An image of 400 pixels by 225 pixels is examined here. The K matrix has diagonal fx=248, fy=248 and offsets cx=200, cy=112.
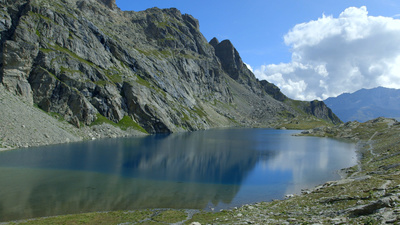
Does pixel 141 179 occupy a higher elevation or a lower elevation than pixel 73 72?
lower

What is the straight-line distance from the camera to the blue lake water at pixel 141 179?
110 ft

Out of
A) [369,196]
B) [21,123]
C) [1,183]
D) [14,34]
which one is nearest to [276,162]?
[369,196]

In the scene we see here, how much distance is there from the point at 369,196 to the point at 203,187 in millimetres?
25810

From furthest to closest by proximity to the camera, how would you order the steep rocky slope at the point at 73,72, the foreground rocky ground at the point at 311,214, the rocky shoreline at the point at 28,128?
the steep rocky slope at the point at 73,72, the rocky shoreline at the point at 28,128, the foreground rocky ground at the point at 311,214

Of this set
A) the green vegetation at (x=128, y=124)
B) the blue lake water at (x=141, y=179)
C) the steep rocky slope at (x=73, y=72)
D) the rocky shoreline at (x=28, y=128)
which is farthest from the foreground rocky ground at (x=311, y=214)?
the green vegetation at (x=128, y=124)

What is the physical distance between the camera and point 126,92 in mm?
152375

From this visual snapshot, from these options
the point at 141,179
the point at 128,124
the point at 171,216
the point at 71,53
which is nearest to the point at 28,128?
the point at 128,124

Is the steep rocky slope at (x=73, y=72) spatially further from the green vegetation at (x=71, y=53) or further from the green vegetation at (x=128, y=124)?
the green vegetation at (x=128, y=124)

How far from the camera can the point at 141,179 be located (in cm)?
4681

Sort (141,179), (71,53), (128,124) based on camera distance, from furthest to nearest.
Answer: (71,53) < (128,124) < (141,179)

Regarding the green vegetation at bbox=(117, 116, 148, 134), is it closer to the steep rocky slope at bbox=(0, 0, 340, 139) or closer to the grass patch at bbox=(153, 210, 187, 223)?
the steep rocky slope at bbox=(0, 0, 340, 139)

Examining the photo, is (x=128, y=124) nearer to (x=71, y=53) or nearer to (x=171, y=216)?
(x=71, y=53)

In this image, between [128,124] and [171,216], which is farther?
[128,124]

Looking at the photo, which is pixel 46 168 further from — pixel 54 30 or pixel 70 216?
pixel 54 30
